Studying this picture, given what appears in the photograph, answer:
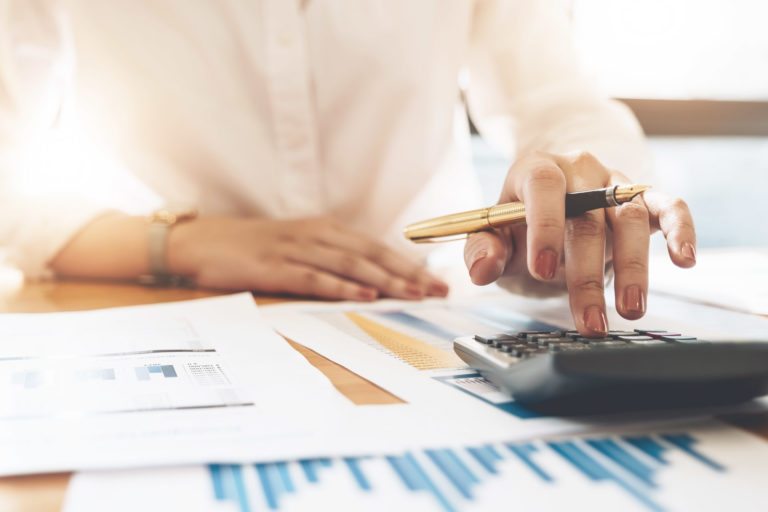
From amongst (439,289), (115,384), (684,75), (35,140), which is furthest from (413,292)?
(684,75)

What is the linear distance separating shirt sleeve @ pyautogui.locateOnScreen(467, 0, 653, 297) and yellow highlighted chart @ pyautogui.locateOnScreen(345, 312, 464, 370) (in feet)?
1.17

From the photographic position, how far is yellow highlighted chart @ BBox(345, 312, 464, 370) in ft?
1.30

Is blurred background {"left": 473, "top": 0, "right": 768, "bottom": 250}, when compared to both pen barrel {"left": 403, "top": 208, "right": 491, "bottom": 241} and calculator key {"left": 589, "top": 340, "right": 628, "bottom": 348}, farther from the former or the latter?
calculator key {"left": 589, "top": 340, "right": 628, "bottom": 348}

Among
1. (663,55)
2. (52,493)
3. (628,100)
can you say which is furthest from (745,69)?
(52,493)

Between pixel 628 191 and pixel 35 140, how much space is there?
71 cm

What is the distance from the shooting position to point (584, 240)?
1.45ft

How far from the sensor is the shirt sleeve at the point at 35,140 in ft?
2.43

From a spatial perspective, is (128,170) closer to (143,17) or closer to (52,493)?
(143,17)

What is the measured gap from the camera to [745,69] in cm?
194

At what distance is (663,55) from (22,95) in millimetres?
1604

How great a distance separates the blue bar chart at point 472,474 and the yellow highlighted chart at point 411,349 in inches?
4.9

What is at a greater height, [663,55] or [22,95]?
[663,55]

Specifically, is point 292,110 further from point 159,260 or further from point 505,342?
point 505,342

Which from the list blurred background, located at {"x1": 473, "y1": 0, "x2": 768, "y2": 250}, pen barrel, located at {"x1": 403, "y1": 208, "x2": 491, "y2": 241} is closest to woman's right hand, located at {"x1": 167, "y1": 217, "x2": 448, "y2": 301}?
pen barrel, located at {"x1": 403, "y1": 208, "x2": 491, "y2": 241}
